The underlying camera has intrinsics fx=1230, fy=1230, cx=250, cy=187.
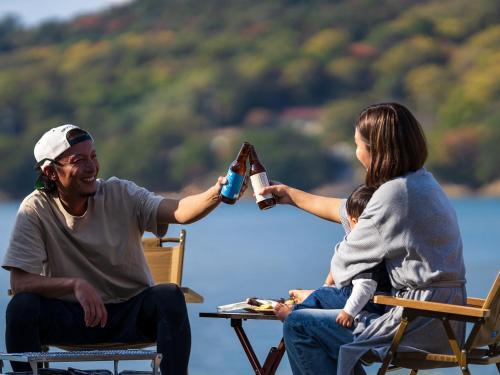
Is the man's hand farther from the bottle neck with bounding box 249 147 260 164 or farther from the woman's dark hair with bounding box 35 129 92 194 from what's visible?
the bottle neck with bounding box 249 147 260 164

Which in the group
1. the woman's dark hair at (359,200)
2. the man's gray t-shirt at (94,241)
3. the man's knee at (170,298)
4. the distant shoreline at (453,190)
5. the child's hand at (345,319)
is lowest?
the distant shoreline at (453,190)

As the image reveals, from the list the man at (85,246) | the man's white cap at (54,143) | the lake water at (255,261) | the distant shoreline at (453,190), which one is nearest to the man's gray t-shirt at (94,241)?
the man at (85,246)

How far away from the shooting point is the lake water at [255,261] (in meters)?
9.04

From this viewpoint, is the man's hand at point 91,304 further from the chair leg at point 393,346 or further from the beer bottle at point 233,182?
the chair leg at point 393,346

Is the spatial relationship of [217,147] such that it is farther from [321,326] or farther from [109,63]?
[321,326]

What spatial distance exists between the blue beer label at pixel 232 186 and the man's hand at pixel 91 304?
452mm

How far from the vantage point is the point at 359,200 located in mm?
3168

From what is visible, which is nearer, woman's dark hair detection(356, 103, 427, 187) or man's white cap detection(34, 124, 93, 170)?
woman's dark hair detection(356, 103, 427, 187)

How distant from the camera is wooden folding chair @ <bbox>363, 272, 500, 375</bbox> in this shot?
113 inches

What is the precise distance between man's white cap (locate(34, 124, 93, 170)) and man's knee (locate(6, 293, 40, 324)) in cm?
40

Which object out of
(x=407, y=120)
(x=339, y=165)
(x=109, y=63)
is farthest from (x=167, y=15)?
(x=407, y=120)

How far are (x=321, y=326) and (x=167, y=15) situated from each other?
48082 millimetres

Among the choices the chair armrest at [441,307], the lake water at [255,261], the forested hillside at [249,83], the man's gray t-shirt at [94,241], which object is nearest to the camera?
the chair armrest at [441,307]

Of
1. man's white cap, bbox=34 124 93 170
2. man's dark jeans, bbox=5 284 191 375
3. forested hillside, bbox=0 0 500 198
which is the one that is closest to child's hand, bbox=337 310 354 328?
man's dark jeans, bbox=5 284 191 375
